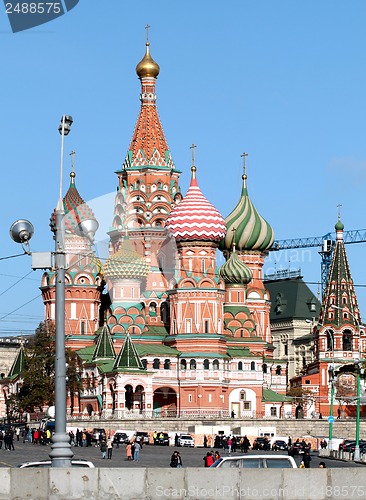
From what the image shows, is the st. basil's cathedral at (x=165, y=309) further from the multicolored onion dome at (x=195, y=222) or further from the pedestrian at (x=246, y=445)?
the pedestrian at (x=246, y=445)

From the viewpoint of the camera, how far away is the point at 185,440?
240 feet

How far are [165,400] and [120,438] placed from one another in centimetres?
2080

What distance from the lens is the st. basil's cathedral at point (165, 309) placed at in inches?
3642

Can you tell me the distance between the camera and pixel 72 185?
3996 inches

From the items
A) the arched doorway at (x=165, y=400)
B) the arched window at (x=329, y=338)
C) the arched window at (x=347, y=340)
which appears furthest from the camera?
the arched window at (x=347, y=340)

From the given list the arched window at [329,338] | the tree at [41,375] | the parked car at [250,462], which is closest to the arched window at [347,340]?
the arched window at [329,338]

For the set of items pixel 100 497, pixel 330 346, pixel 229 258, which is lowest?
pixel 100 497

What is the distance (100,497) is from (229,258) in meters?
79.3

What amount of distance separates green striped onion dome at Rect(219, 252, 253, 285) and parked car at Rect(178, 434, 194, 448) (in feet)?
91.2

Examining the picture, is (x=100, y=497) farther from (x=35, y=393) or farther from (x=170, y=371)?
(x=170, y=371)

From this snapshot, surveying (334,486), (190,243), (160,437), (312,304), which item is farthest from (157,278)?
(334,486)

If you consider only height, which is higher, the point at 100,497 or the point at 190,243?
the point at 190,243

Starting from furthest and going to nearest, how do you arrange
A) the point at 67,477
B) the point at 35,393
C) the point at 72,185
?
the point at 72,185 < the point at 35,393 < the point at 67,477

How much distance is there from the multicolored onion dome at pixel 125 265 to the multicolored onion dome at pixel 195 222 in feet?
10.3
